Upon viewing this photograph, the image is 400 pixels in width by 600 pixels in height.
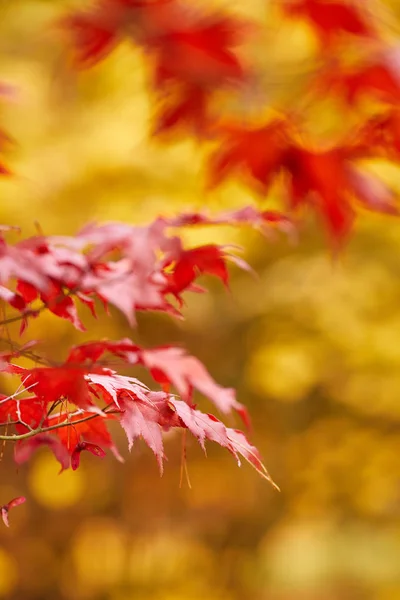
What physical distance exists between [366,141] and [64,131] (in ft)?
6.46

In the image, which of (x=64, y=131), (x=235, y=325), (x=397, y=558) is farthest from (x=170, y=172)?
(x=397, y=558)

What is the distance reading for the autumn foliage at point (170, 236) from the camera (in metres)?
0.72

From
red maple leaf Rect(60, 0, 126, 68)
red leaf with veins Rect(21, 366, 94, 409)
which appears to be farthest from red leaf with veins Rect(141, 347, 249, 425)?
red maple leaf Rect(60, 0, 126, 68)

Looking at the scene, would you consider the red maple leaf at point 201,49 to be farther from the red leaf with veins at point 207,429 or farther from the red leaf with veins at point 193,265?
the red leaf with veins at point 207,429

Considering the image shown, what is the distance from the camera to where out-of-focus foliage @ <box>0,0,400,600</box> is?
2.94 metres

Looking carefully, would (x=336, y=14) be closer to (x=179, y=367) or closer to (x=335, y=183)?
(x=335, y=183)

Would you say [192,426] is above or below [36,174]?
above

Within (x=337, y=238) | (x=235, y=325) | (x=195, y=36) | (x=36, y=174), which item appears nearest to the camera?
(x=195, y=36)

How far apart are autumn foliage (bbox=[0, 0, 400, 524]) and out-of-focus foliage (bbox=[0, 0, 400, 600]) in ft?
4.99

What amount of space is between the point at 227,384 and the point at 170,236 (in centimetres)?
278

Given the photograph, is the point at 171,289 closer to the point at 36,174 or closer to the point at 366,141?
the point at 366,141

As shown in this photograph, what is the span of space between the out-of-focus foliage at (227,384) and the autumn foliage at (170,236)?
1.52m

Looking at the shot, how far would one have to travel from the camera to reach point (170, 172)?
9.83 ft

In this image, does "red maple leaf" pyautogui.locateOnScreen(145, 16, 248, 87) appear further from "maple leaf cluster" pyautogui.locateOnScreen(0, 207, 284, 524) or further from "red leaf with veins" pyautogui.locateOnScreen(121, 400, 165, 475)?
"red leaf with veins" pyautogui.locateOnScreen(121, 400, 165, 475)
